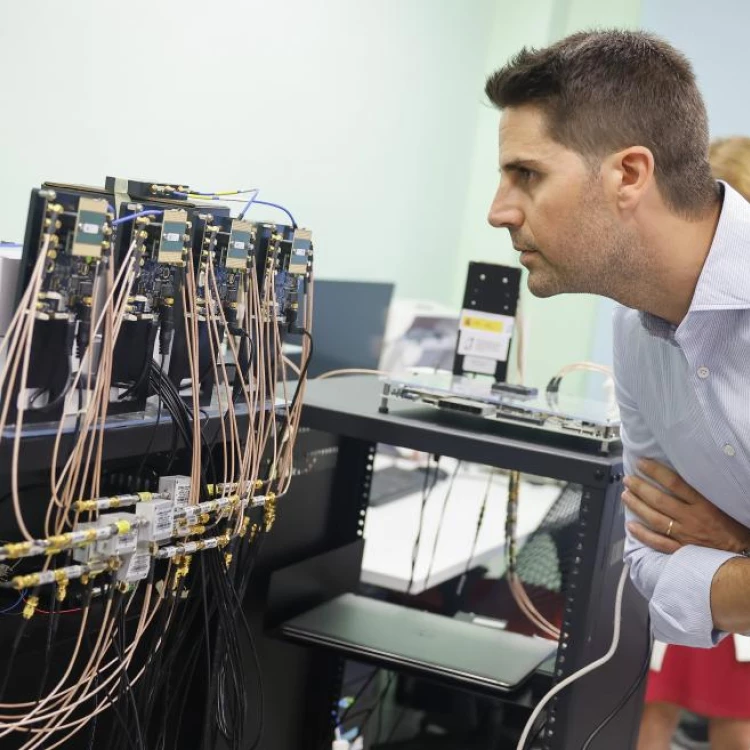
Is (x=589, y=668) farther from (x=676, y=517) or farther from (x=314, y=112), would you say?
(x=314, y=112)

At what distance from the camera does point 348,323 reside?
2.92m

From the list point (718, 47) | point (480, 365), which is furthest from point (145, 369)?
point (718, 47)

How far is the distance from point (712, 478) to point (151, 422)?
72cm

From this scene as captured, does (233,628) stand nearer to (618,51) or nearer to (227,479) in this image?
(227,479)

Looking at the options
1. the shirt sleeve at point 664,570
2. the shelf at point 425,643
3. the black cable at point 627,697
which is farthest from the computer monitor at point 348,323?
the shirt sleeve at point 664,570

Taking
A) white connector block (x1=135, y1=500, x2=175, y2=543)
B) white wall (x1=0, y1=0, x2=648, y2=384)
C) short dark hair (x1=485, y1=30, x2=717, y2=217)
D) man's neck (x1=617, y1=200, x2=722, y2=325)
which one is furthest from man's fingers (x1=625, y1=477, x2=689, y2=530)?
white wall (x1=0, y1=0, x2=648, y2=384)

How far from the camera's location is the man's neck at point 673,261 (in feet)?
4.43

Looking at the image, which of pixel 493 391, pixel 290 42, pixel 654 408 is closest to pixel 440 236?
pixel 290 42

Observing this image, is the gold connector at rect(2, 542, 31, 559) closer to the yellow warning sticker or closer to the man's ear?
the man's ear

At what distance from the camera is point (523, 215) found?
1.36 m

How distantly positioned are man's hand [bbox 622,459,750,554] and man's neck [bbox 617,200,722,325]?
10.1 inches

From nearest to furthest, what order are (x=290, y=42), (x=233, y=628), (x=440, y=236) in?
(x=233, y=628) → (x=290, y=42) → (x=440, y=236)

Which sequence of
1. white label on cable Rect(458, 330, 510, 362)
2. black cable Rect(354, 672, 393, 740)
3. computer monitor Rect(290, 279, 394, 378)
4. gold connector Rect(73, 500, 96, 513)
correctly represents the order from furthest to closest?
computer monitor Rect(290, 279, 394, 378) < black cable Rect(354, 672, 393, 740) < white label on cable Rect(458, 330, 510, 362) < gold connector Rect(73, 500, 96, 513)

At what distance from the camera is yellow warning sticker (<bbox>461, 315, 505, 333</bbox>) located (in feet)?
6.60
